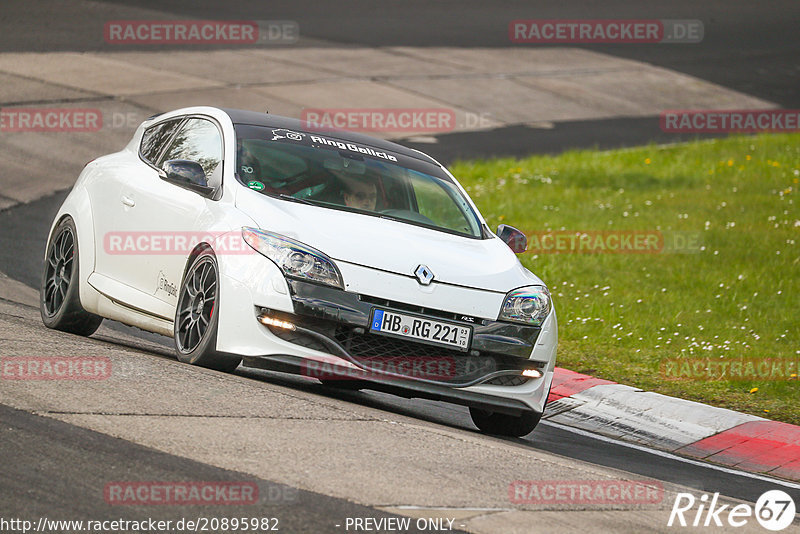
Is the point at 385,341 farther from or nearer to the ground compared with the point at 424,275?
nearer to the ground

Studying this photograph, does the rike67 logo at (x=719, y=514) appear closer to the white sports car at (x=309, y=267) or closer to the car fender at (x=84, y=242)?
the white sports car at (x=309, y=267)

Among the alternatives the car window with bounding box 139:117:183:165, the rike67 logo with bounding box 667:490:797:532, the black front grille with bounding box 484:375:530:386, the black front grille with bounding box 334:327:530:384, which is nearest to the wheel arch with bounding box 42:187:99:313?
the car window with bounding box 139:117:183:165

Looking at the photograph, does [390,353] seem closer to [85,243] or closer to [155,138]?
[85,243]

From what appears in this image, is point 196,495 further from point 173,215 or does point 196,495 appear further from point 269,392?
point 173,215

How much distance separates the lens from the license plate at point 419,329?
281 inches

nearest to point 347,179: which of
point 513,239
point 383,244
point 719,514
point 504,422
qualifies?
point 383,244

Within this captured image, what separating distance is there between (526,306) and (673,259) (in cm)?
739

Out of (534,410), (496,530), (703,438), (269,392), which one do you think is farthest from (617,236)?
(496,530)

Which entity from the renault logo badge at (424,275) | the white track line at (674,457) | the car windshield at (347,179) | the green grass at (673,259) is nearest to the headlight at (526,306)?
the renault logo badge at (424,275)

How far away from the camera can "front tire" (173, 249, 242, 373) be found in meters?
7.34

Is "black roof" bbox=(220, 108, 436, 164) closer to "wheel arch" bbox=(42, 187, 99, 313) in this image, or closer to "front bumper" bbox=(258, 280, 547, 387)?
"wheel arch" bbox=(42, 187, 99, 313)

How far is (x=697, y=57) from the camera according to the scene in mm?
32531

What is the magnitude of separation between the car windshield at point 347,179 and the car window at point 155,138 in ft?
2.78

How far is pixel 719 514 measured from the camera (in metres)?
6.14
